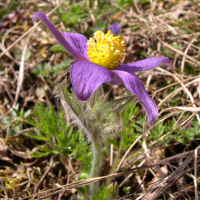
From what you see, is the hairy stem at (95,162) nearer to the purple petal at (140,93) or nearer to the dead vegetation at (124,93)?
the dead vegetation at (124,93)

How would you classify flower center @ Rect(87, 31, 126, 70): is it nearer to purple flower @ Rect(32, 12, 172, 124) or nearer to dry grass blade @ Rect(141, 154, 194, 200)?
purple flower @ Rect(32, 12, 172, 124)

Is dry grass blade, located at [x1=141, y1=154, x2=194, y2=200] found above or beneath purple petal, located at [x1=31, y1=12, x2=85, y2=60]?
beneath

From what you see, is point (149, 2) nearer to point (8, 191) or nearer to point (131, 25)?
point (131, 25)

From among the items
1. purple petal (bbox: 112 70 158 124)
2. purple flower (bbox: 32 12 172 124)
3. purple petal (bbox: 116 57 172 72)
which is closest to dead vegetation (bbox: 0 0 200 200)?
purple petal (bbox: 116 57 172 72)

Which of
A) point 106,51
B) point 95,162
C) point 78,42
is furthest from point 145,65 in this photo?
point 95,162

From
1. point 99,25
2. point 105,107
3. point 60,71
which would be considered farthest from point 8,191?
point 99,25

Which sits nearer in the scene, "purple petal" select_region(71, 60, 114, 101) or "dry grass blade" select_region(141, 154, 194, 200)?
"purple petal" select_region(71, 60, 114, 101)

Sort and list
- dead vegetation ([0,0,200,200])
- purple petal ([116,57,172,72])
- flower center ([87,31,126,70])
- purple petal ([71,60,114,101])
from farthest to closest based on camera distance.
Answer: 1. dead vegetation ([0,0,200,200])
2. purple petal ([116,57,172,72])
3. flower center ([87,31,126,70])
4. purple petal ([71,60,114,101])

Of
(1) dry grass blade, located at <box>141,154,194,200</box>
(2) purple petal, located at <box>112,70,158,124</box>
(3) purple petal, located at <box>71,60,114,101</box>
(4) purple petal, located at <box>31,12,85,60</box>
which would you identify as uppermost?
(4) purple petal, located at <box>31,12,85,60</box>
